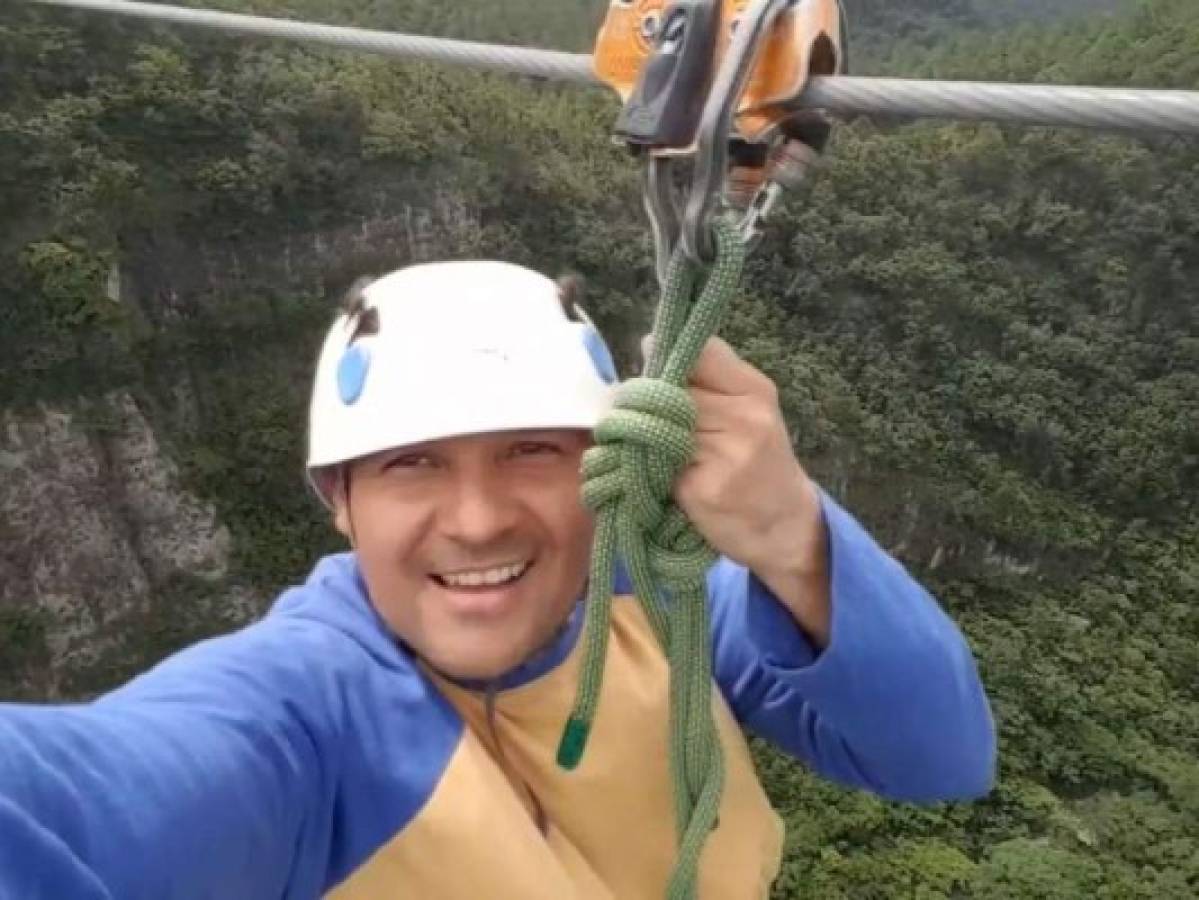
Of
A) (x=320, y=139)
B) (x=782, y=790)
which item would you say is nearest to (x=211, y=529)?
(x=320, y=139)

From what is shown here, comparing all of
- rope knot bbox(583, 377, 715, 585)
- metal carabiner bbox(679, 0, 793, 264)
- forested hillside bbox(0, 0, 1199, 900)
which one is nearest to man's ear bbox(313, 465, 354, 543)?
rope knot bbox(583, 377, 715, 585)

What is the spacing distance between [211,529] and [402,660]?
8.26 meters

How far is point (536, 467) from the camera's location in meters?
0.79

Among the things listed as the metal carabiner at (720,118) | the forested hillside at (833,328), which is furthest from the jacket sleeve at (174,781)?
the forested hillside at (833,328)

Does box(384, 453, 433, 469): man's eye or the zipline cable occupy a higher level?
the zipline cable

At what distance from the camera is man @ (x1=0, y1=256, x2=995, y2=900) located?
2.13 ft

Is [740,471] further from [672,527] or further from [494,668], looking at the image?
[494,668]

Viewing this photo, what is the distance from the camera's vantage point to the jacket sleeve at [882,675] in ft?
2.32

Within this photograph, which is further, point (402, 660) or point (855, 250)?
point (855, 250)

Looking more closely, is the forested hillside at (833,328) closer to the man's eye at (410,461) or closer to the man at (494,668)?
the man at (494,668)

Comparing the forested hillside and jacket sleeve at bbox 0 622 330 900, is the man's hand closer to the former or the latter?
jacket sleeve at bbox 0 622 330 900

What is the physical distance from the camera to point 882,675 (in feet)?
2.37

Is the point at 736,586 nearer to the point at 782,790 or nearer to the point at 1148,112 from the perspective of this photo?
the point at 1148,112

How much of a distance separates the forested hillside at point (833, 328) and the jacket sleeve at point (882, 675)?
695cm
